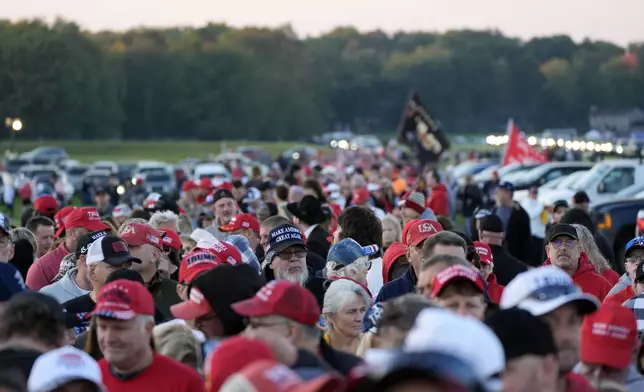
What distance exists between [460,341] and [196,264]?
13.7 feet

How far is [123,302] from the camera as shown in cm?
680

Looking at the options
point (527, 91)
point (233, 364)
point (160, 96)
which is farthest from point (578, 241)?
point (527, 91)

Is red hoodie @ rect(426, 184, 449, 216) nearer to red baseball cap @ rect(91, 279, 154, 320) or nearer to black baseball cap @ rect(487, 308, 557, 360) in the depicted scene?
red baseball cap @ rect(91, 279, 154, 320)

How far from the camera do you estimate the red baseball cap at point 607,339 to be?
22.0 feet

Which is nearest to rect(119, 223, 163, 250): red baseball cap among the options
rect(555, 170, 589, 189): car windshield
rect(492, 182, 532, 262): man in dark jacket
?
rect(492, 182, 532, 262): man in dark jacket

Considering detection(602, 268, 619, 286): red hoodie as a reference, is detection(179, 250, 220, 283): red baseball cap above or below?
above

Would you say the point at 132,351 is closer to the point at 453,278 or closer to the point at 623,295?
the point at 453,278

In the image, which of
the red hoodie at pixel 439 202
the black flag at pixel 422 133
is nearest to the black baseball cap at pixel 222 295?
the red hoodie at pixel 439 202

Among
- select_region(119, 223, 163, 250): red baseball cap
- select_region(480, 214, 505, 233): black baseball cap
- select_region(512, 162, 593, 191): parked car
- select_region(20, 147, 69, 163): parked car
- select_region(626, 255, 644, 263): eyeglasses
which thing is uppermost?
select_region(512, 162, 593, 191): parked car

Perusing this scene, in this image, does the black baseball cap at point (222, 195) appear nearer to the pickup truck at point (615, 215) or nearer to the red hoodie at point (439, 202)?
the red hoodie at point (439, 202)

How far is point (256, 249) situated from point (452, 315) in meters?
9.39

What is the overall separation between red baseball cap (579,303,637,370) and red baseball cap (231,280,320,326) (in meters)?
1.17

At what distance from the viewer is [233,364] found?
5.64 meters

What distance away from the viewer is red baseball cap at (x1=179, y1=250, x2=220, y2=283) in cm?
845
